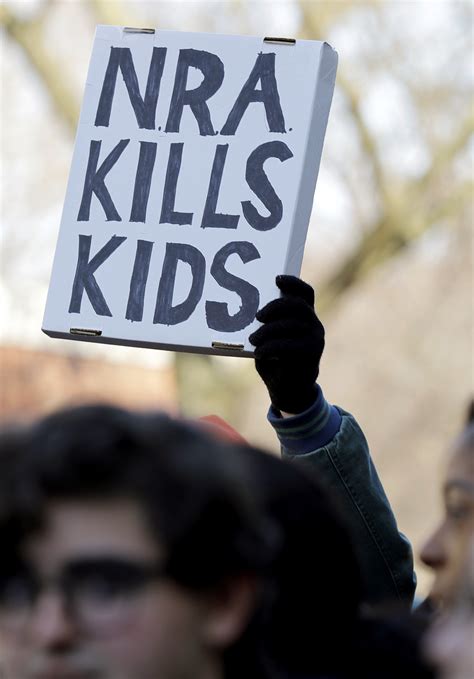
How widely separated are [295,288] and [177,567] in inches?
45.7

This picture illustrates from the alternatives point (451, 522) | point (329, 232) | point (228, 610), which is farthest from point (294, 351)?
point (329, 232)

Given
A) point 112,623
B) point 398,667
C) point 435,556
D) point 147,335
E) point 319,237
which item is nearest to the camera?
point 112,623

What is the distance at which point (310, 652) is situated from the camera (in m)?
1.55

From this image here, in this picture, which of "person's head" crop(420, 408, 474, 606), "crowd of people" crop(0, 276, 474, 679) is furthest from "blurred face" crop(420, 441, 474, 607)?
"crowd of people" crop(0, 276, 474, 679)

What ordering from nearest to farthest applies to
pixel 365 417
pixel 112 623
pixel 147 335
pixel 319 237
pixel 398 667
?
1. pixel 112 623
2. pixel 398 667
3. pixel 147 335
4. pixel 319 237
5. pixel 365 417

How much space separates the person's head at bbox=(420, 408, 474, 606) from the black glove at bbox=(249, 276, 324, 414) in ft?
1.57

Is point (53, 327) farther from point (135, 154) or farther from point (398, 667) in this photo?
point (398, 667)

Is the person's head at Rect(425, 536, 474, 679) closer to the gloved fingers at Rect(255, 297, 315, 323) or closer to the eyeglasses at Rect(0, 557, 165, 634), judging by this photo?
the eyeglasses at Rect(0, 557, 165, 634)

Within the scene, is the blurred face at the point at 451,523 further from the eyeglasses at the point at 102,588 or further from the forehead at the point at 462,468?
the eyeglasses at the point at 102,588

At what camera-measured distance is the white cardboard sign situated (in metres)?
2.72

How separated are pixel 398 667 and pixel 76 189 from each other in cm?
152

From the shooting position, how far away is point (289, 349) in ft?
7.80

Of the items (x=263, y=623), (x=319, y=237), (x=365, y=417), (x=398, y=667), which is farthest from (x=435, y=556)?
(x=365, y=417)

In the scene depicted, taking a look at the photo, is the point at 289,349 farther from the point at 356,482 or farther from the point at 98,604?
the point at 98,604
